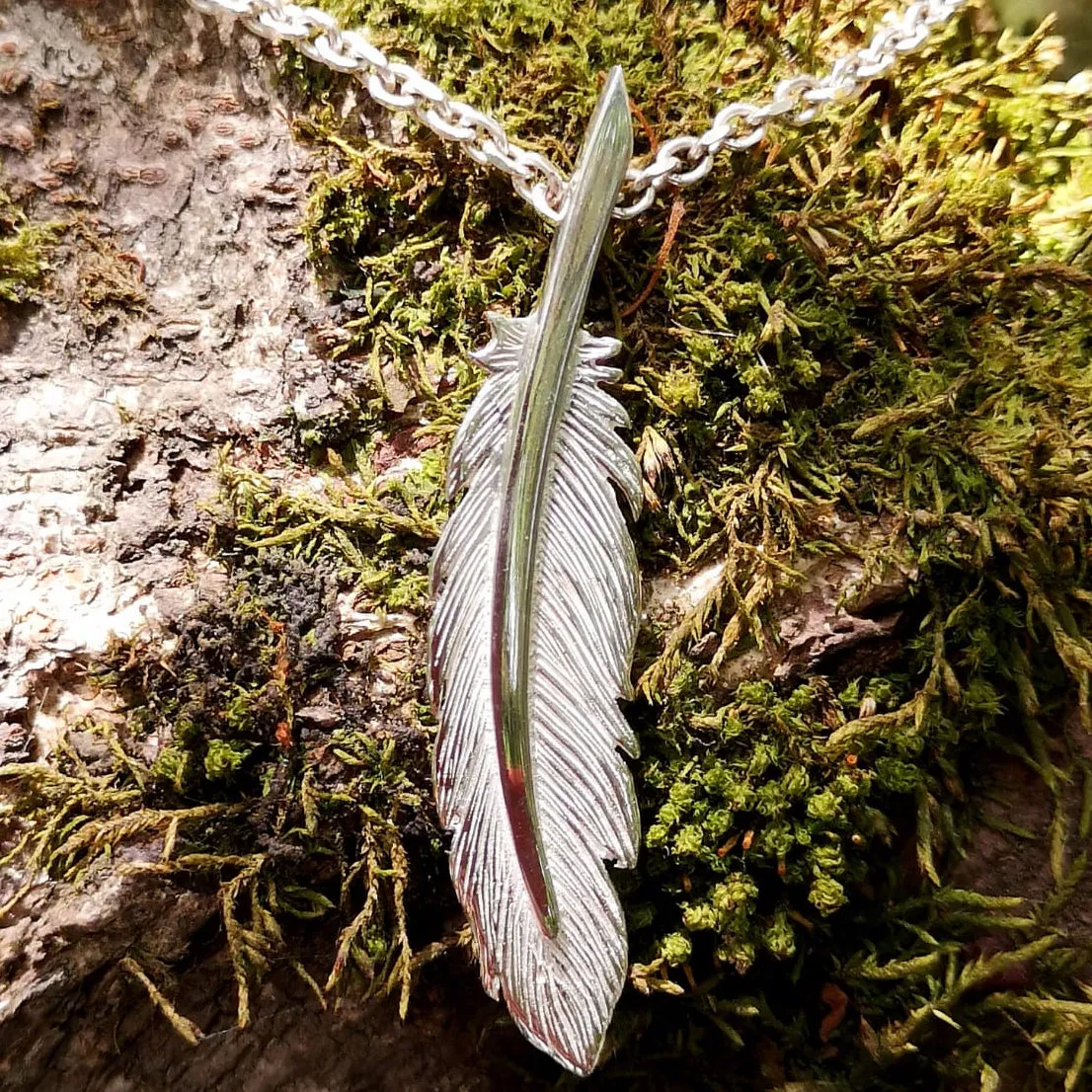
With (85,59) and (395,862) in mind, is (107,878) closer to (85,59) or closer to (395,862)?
(395,862)

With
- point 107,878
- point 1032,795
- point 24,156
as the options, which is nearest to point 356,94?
point 24,156

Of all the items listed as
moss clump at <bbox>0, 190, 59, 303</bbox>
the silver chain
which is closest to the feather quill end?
the silver chain

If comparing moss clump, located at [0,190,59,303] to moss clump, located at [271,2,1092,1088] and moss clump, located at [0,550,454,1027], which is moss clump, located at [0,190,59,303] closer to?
moss clump, located at [271,2,1092,1088]

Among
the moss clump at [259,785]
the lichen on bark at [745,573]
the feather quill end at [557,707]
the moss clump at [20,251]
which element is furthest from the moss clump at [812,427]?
the moss clump at [20,251]

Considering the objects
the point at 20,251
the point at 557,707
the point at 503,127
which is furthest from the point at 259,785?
the point at 503,127

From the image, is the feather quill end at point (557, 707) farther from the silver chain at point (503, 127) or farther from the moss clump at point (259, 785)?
the silver chain at point (503, 127)

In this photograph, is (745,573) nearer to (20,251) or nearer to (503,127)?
(503,127)
